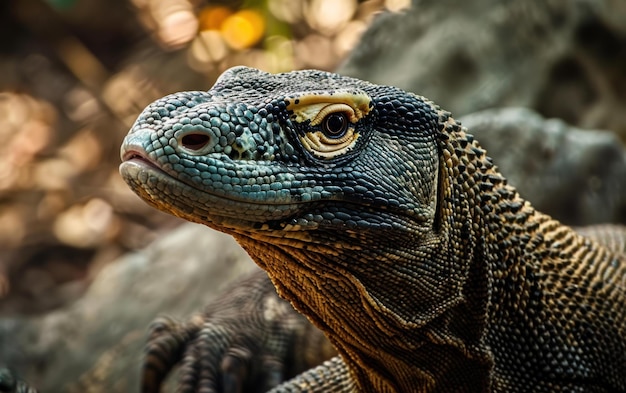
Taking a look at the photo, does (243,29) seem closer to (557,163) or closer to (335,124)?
(557,163)

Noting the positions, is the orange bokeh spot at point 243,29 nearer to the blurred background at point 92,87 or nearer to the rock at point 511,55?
the blurred background at point 92,87

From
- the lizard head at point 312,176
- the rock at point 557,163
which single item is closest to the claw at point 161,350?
the lizard head at point 312,176

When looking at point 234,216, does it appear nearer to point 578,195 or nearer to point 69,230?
point 578,195

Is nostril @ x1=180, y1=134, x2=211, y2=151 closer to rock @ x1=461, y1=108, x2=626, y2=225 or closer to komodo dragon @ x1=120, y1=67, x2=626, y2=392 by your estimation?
komodo dragon @ x1=120, y1=67, x2=626, y2=392

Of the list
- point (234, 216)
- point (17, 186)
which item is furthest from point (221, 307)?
point (17, 186)

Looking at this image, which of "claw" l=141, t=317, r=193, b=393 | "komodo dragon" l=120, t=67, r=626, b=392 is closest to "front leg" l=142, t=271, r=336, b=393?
"claw" l=141, t=317, r=193, b=393

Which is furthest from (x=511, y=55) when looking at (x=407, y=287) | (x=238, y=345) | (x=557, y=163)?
(x=407, y=287)
